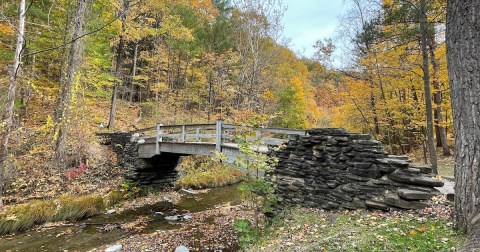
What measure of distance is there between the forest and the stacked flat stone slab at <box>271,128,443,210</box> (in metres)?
0.33

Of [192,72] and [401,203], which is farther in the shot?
[192,72]

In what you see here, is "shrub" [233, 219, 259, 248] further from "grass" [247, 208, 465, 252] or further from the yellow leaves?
the yellow leaves

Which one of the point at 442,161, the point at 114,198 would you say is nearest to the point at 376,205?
the point at 114,198

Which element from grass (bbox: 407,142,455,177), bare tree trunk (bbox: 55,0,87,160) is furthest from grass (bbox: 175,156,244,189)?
grass (bbox: 407,142,455,177)

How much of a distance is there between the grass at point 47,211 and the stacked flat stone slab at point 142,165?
286 centimetres

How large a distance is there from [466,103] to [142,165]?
472 inches

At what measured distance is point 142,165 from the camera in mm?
12773

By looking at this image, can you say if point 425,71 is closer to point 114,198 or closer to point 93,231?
point 93,231

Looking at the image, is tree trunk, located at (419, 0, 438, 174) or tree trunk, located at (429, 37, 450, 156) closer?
tree trunk, located at (419, 0, 438, 174)

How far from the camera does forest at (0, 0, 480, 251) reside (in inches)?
174

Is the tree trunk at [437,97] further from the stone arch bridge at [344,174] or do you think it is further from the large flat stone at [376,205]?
the large flat stone at [376,205]

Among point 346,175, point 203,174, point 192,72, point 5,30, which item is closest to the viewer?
point 346,175

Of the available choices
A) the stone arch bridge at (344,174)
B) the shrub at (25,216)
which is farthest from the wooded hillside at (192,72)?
the shrub at (25,216)

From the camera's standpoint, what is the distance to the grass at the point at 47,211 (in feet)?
24.5
